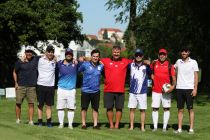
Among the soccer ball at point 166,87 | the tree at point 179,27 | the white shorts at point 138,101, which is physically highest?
the tree at point 179,27

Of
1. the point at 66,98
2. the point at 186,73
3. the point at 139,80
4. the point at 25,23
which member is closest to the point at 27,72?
the point at 66,98

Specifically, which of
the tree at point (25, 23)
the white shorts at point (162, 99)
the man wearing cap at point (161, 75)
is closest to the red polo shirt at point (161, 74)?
the man wearing cap at point (161, 75)

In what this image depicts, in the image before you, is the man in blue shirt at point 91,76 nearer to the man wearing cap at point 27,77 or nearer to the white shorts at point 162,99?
the man wearing cap at point 27,77

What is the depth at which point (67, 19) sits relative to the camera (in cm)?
5000

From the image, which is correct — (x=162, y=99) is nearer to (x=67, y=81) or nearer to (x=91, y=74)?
(x=91, y=74)

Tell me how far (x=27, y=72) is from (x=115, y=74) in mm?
2464

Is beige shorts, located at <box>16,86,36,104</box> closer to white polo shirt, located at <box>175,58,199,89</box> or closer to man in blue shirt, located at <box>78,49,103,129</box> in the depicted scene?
man in blue shirt, located at <box>78,49,103,129</box>

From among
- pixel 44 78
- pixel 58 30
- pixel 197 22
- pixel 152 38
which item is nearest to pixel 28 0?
pixel 58 30

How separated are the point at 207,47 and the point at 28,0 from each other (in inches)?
596

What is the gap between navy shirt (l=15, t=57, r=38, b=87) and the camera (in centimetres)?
1376

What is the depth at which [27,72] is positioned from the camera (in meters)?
13.8

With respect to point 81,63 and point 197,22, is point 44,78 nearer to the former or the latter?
point 81,63

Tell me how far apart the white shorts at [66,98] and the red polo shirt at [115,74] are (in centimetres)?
100

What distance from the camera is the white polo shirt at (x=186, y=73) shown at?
13.1m
